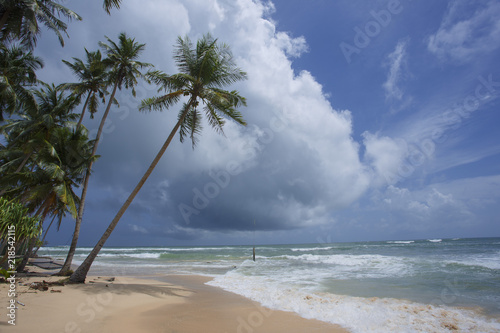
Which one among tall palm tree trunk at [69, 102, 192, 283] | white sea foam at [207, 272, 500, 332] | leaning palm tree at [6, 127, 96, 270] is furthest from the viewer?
leaning palm tree at [6, 127, 96, 270]

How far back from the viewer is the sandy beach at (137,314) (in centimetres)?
511

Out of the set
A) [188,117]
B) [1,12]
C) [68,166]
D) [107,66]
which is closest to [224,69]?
[188,117]

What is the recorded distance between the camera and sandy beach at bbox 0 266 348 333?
5.11 meters

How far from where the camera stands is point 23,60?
1425 cm

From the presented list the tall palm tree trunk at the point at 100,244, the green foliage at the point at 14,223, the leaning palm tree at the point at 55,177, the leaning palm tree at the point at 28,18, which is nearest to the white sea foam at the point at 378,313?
the tall palm tree trunk at the point at 100,244

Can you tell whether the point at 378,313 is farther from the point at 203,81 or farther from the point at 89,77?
the point at 89,77

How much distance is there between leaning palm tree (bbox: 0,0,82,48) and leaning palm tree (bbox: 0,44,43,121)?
231 centimetres

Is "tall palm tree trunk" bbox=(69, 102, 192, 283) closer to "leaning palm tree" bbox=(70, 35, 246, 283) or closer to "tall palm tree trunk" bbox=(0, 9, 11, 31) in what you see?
"leaning palm tree" bbox=(70, 35, 246, 283)

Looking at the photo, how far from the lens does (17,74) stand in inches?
530

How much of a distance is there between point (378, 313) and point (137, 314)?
235 inches

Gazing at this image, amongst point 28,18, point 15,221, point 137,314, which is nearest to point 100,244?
point 15,221

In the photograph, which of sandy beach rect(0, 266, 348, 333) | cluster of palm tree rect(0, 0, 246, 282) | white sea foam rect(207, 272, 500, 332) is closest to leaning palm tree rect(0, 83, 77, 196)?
cluster of palm tree rect(0, 0, 246, 282)

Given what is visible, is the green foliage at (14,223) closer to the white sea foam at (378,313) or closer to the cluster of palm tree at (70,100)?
the cluster of palm tree at (70,100)

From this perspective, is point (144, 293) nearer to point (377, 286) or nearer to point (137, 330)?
point (137, 330)
